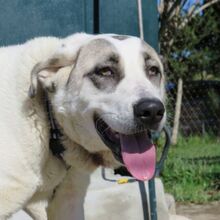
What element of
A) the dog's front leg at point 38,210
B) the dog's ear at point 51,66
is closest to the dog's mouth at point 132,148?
the dog's ear at point 51,66

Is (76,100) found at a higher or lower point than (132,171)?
higher

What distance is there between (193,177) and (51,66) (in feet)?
13.0

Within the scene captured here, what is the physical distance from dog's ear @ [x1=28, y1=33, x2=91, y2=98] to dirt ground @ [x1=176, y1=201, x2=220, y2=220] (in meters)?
2.68

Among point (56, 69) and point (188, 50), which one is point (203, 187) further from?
point (188, 50)

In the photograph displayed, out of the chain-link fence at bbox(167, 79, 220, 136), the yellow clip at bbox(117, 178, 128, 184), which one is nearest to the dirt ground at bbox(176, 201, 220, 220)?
the yellow clip at bbox(117, 178, 128, 184)

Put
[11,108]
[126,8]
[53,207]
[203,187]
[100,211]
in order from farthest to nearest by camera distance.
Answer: [203,187] < [126,8] < [100,211] < [53,207] < [11,108]

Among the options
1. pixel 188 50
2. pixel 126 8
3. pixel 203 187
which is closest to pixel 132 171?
pixel 126 8

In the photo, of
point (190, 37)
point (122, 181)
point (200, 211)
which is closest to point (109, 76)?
point (122, 181)

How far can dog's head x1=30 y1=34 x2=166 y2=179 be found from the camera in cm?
323

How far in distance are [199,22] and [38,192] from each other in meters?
8.01

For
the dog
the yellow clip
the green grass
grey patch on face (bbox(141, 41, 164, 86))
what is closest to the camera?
the dog

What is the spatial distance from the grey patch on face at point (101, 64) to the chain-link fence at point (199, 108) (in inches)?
304

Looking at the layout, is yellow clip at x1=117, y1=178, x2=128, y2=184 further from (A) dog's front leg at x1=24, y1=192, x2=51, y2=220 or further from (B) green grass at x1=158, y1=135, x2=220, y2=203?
(B) green grass at x1=158, y1=135, x2=220, y2=203

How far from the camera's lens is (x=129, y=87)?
128 inches
